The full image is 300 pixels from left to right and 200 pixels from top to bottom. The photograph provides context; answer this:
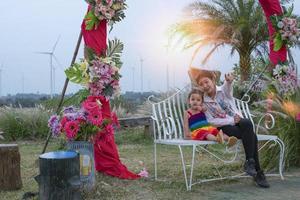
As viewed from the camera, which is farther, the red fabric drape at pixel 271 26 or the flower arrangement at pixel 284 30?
the red fabric drape at pixel 271 26

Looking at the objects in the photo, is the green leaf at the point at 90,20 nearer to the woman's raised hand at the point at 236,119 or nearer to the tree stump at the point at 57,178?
the tree stump at the point at 57,178

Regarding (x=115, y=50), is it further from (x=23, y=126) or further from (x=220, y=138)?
(x=23, y=126)

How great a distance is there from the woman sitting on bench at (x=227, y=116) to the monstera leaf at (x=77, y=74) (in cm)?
157

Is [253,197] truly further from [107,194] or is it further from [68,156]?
[68,156]

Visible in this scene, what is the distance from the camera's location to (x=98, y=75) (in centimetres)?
558

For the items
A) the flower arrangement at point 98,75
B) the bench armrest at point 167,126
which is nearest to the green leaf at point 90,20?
the flower arrangement at point 98,75

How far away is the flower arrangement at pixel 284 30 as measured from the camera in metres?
7.16

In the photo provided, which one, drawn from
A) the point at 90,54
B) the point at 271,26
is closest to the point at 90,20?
the point at 90,54

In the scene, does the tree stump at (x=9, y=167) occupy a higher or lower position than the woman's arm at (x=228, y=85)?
lower

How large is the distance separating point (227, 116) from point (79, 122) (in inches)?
79.6

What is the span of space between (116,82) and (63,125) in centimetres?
80

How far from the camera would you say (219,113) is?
640cm

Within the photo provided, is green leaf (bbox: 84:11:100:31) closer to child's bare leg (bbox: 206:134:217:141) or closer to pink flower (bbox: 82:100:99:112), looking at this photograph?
pink flower (bbox: 82:100:99:112)

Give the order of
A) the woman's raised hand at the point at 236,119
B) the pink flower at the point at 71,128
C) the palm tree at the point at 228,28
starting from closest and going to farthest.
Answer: the pink flower at the point at 71,128 < the woman's raised hand at the point at 236,119 < the palm tree at the point at 228,28
